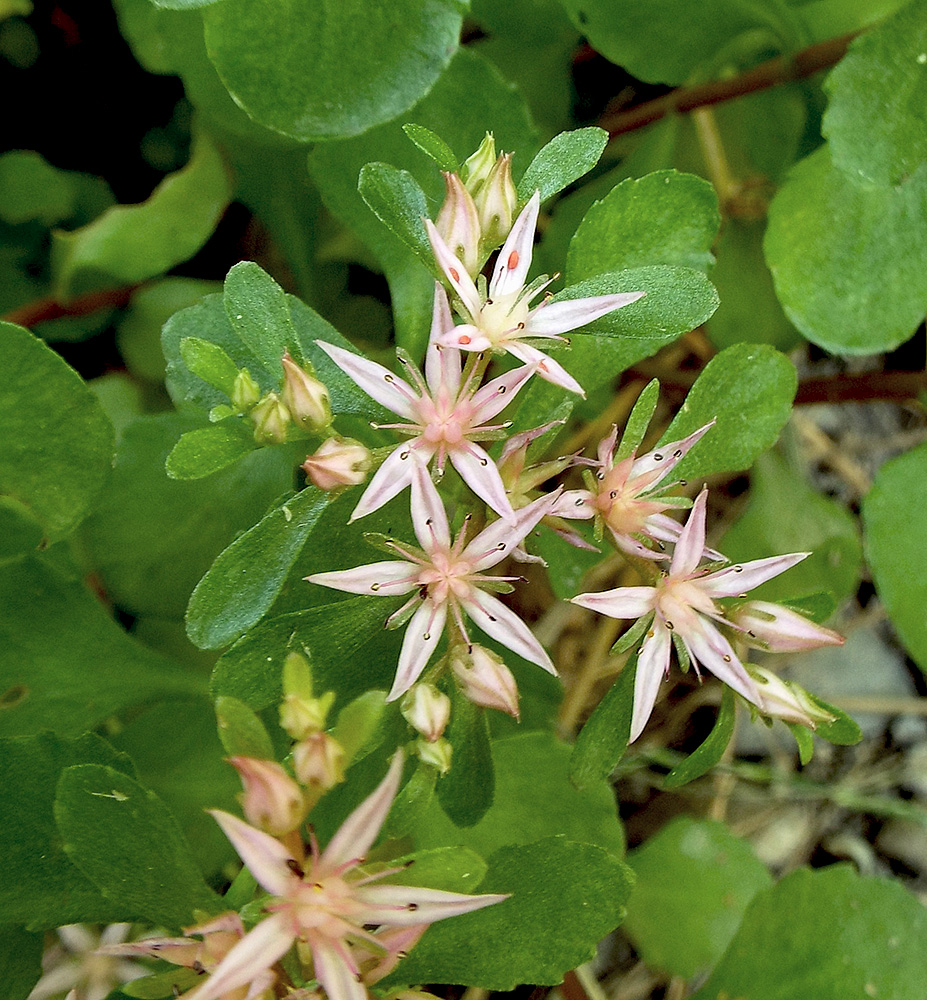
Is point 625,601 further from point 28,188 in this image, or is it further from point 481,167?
point 28,188

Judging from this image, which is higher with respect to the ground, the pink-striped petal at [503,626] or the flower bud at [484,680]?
the pink-striped petal at [503,626]

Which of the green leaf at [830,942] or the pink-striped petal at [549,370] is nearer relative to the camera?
the pink-striped petal at [549,370]

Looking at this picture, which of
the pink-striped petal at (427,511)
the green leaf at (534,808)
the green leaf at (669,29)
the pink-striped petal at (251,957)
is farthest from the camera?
the green leaf at (669,29)

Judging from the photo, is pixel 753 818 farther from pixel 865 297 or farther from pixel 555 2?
pixel 555 2

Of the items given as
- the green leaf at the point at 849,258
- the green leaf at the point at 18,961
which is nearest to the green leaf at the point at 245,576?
the green leaf at the point at 18,961

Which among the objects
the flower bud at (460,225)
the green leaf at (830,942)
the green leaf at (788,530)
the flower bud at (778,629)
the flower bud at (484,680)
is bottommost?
the green leaf at (830,942)

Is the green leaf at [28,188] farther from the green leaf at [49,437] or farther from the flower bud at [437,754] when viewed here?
the flower bud at [437,754]

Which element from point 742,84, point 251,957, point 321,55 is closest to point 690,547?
point 251,957
